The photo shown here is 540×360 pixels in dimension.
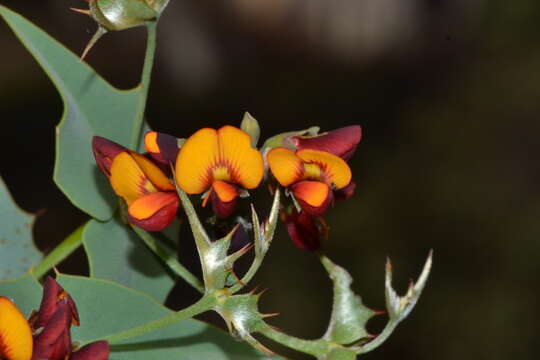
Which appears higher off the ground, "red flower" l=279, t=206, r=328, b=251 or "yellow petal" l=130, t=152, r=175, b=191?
"yellow petal" l=130, t=152, r=175, b=191

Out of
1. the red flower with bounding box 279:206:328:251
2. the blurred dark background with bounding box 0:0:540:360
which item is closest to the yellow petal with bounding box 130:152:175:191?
the red flower with bounding box 279:206:328:251

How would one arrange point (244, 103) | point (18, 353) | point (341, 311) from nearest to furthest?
point (18, 353) < point (341, 311) < point (244, 103)

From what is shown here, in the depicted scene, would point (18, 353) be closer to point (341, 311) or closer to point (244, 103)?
point (341, 311)

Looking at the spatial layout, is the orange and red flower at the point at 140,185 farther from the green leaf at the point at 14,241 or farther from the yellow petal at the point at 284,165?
the green leaf at the point at 14,241

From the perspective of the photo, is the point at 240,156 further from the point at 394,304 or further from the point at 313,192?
the point at 394,304

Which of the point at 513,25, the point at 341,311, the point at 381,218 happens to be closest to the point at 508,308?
the point at 381,218

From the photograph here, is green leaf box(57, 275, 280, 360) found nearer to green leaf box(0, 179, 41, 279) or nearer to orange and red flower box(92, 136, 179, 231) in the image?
orange and red flower box(92, 136, 179, 231)

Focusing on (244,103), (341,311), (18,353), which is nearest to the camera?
(18,353)

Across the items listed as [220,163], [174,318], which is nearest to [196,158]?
[220,163]
